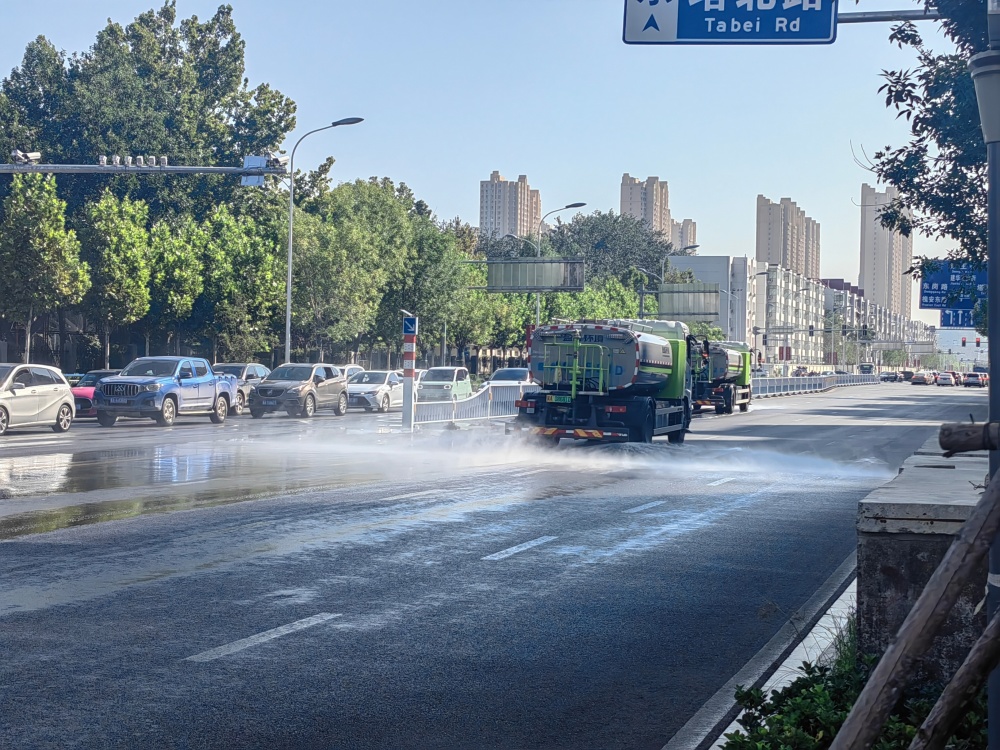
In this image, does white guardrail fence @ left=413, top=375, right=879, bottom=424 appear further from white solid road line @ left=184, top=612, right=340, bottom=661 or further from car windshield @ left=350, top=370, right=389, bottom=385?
white solid road line @ left=184, top=612, right=340, bottom=661

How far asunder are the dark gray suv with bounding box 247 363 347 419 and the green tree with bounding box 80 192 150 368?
1465cm

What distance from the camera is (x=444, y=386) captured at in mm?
35625

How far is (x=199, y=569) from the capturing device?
979cm

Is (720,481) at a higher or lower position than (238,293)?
lower

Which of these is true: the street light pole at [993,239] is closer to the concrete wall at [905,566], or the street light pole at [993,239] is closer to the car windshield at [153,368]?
the concrete wall at [905,566]

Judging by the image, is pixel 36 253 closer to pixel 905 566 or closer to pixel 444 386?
pixel 444 386

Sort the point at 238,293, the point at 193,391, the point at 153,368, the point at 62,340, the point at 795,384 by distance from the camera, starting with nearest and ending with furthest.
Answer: the point at 153,368 < the point at 193,391 < the point at 238,293 < the point at 62,340 < the point at 795,384

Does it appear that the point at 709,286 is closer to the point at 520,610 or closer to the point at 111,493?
the point at 111,493

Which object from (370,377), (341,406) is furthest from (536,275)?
(341,406)

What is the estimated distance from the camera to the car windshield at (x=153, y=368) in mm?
33062

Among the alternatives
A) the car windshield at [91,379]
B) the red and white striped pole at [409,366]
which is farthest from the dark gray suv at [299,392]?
the red and white striped pole at [409,366]

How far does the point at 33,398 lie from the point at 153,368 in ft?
17.2

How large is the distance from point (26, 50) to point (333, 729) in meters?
68.4

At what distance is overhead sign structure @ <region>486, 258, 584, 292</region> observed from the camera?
6000cm
